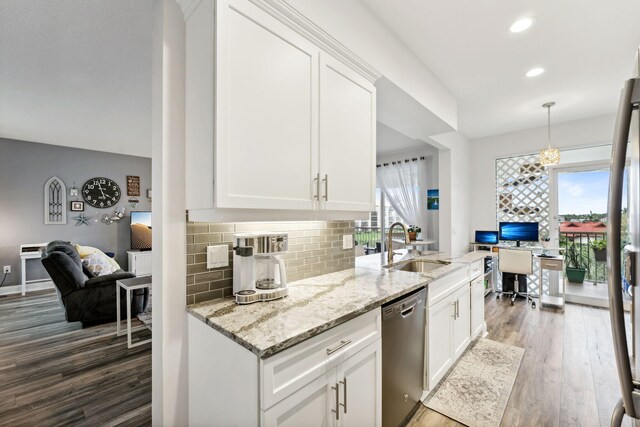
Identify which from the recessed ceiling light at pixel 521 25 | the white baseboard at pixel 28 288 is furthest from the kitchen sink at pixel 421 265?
the white baseboard at pixel 28 288

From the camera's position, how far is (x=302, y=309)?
50.9 inches

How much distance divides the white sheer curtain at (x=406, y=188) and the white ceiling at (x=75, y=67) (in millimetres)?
4196

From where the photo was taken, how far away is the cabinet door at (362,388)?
1.23m

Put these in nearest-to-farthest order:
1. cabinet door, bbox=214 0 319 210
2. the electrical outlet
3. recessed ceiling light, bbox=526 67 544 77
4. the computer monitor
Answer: cabinet door, bbox=214 0 319 210 → the electrical outlet → recessed ceiling light, bbox=526 67 544 77 → the computer monitor

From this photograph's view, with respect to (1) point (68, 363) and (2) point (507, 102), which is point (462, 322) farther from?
(1) point (68, 363)

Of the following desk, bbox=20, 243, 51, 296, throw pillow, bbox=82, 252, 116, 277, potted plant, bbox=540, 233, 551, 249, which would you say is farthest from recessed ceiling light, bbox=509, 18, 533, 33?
desk, bbox=20, 243, 51, 296

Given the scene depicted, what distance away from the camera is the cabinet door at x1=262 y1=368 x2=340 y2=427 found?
98cm

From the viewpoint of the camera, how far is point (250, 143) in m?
1.22

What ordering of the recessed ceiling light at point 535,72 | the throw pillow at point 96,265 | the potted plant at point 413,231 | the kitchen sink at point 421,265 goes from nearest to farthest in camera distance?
1. the kitchen sink at point 421,265
2. the recessed ceiling light at point 535,72
3. the throw pillow at point 96,265
4. the potted plant at point 413,231

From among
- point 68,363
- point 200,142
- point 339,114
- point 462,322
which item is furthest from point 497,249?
point 68,363

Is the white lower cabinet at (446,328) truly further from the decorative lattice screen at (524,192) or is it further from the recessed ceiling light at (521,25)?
the decorative lattice screen at (524,192)

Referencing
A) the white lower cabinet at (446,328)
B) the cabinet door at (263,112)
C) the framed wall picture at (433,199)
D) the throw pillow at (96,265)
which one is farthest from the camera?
the framed wall picture at (433,199)

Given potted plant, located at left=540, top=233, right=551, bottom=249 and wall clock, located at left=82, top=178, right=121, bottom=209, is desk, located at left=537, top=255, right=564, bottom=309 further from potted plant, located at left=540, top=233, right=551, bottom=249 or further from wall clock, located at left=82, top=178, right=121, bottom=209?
wall clock, located at left=82, top=178, right=121, bottom=209

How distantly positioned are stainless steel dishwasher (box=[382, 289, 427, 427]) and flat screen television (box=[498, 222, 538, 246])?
11.8 ft
